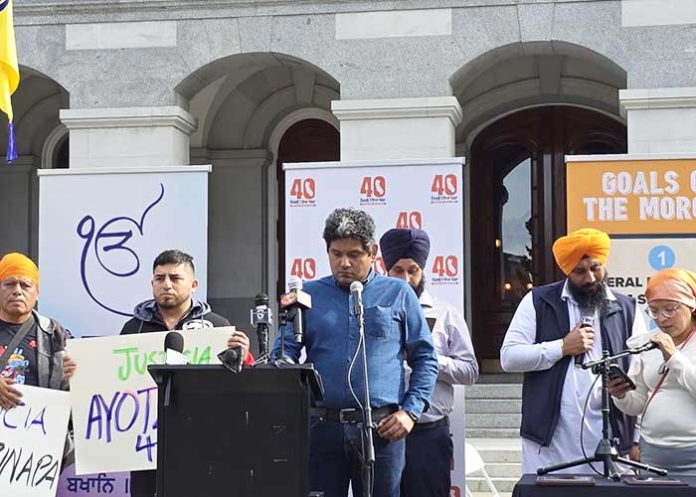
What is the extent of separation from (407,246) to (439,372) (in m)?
0.67

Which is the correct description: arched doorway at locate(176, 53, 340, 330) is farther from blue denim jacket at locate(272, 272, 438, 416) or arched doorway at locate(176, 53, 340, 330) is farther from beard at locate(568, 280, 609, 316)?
blue denim jacket at locate(272, 272, 438, 416)

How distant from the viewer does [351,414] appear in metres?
5.01

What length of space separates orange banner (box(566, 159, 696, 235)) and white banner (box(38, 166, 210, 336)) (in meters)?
2.87

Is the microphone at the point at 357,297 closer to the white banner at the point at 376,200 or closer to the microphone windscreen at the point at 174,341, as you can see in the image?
the microphone windscreen at the point at 174,341

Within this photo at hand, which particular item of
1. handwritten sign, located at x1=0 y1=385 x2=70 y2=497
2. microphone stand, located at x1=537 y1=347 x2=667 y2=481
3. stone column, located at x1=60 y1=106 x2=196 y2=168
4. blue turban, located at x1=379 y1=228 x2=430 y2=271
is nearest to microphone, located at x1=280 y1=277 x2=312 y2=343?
microphone stand, located at x1=537 y1=347 x2=667 y2=481

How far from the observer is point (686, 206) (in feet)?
28.6

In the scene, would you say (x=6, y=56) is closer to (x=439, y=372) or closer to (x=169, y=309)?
(x=169, y=309)

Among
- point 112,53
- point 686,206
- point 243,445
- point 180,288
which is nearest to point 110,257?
point 112,53

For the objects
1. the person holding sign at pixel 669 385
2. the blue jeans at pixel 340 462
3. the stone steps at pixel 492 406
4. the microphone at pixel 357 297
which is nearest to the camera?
the microphone at pixel 357 297

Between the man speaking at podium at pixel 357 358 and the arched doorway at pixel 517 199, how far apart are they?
27.5 ft

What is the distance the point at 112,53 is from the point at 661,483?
7.60 m

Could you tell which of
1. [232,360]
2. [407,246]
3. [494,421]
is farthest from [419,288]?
[494,421]

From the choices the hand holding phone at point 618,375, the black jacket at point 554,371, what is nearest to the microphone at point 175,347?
the black jacket at point 554,371

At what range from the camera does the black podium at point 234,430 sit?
4.62 meters
